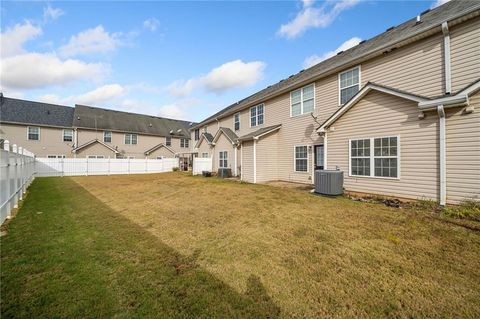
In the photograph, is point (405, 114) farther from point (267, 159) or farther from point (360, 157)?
point (267, 159)

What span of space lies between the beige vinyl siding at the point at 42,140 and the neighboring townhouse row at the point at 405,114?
2777 cm

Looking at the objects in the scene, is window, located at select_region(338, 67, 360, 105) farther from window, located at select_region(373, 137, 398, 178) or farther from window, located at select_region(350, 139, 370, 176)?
window, located at select_region(373, 137, 398, 178)

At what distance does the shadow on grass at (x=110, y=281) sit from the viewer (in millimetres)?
2248

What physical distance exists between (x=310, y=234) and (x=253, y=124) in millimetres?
12519

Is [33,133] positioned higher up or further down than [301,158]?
higher up

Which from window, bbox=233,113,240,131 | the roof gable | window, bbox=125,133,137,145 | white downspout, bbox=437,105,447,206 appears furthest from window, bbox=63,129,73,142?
white downspout, bbox=437,105,447,206

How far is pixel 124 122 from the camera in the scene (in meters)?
30.4

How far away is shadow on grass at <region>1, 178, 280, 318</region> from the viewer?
88.5 inches

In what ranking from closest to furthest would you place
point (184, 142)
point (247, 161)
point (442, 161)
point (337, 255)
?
point (337, 255) < point (442, 161) < point (247, 161) < point (184, 142)

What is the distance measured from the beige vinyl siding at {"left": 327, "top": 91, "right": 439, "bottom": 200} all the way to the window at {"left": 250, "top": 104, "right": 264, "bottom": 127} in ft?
23.3

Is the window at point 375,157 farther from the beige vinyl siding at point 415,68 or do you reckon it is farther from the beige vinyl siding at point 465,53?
the beige vinyl siding at point 465,53

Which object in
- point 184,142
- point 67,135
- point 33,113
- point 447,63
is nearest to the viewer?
point 447,63

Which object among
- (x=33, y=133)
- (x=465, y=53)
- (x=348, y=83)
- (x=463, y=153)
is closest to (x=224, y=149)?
(x=348, y=83)

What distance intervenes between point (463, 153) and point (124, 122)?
1372 inches
